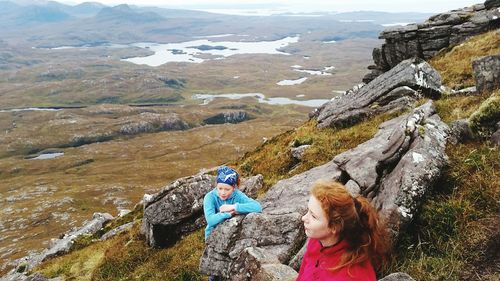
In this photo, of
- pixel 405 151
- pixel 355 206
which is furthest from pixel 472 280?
pixel 405 151

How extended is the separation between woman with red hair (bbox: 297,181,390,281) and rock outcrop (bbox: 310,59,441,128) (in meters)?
15.1

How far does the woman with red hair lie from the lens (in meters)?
7.11

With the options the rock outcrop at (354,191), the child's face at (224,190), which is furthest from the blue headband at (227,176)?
the rock outcrop at (354,191)

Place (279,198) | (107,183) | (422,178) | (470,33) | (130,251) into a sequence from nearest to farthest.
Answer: (422,178), (279,198), (130,251), (470,33), (107,183)

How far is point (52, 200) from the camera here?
6757 inches

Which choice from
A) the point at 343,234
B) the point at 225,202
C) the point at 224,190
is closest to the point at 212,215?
the point at 225,202

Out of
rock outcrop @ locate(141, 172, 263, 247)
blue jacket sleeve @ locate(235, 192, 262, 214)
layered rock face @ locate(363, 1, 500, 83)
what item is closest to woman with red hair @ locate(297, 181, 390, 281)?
blue jacket sleeve @ locate(235, 192, 262, 214)

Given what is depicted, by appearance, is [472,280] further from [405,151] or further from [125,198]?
[125,198]

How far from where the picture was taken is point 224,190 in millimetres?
13398

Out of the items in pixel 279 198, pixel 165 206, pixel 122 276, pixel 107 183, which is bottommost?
pixel 107 183

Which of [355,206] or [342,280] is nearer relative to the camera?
[342,280]

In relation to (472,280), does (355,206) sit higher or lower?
higher

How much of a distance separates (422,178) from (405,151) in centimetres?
174

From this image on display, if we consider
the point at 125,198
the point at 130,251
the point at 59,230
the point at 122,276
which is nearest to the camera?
the point at 122,276
